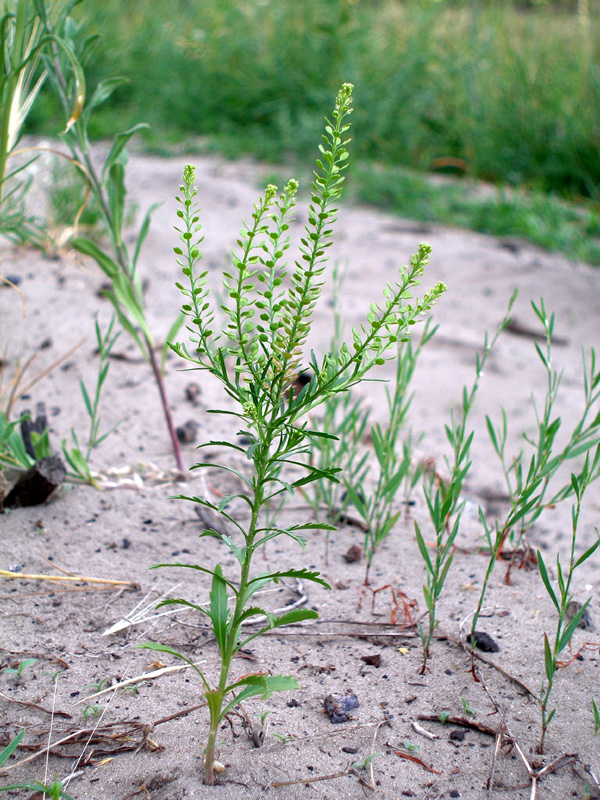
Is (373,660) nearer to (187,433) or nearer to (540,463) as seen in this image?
(540,463)

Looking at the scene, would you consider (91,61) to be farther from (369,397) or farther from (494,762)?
(494,762)

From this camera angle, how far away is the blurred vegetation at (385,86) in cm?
473

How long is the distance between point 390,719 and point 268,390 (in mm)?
690

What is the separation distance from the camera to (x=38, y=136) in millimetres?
5312

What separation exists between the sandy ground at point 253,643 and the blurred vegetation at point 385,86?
8.33ft

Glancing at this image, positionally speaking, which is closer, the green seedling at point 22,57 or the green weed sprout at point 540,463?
the green weed sprout at point 540,463

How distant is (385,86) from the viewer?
4977 mm

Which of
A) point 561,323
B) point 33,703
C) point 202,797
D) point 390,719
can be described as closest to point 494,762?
point 390,719

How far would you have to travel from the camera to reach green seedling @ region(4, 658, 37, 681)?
134cm

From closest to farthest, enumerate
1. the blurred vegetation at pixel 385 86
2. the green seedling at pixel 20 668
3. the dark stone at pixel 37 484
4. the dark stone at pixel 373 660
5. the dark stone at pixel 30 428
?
the green seedling at pixel 20 668
the dark stone at pixel 373 660
the dark stone at pixel 37 484
the dark stone at pixel 30 428
the blurred vegetation at pixel 385 86

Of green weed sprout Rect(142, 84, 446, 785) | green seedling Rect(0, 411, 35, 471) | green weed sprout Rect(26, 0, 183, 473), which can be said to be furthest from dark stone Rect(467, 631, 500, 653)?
green seedling Rect(0, 411, 35, 471)

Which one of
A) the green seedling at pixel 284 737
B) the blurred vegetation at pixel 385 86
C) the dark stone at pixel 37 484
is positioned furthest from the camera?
the blurred vegetation at pixel 385 86

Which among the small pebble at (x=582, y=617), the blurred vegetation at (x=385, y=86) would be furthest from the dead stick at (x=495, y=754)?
the blurred vegetation at (x=385, y=86)

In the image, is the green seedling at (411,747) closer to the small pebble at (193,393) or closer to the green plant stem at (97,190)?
the green plant stem at (97,190)
